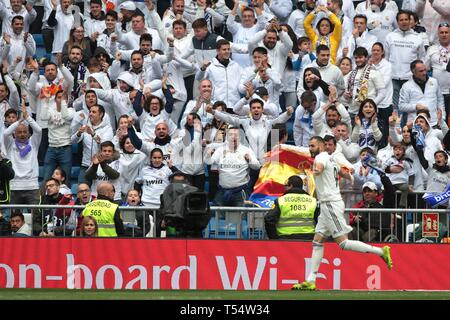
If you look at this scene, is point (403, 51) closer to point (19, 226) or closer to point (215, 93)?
point (215, 93)

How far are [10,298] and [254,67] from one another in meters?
9.76

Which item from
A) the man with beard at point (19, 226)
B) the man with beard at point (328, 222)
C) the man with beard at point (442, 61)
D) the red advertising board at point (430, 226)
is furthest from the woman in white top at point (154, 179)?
the man with beard at point (442, 61)

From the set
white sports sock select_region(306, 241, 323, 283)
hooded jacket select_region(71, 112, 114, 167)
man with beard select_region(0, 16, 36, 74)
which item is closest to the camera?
white sports sock select_region(306, 241, 323, 283)

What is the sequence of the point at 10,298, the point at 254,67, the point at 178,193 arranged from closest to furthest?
the point at 10,298 < the point at 178,193 < the point at 254,67

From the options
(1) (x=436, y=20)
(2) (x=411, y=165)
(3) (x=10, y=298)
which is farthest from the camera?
(1) (x=436, y=20)

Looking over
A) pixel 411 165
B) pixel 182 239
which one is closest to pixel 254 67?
pixel 411 165

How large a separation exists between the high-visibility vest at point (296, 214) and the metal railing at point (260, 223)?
1.16ft

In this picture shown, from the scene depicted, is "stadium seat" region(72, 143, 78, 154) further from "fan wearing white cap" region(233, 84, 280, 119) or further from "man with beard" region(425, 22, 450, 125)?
"man with beard" region(425, 22, 450, 125)

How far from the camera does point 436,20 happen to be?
93.2ft

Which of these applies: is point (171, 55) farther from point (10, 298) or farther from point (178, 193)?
point (10, 298)

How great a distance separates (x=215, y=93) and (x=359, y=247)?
23.0 ft

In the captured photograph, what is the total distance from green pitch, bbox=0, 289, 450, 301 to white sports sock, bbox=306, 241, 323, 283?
1.40 feet

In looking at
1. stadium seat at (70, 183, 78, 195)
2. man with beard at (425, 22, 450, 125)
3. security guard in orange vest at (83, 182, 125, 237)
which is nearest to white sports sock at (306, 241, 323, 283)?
security guard in orange vest at (83, 182, 125, 237)

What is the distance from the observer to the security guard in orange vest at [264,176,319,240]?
2173 centimetres
